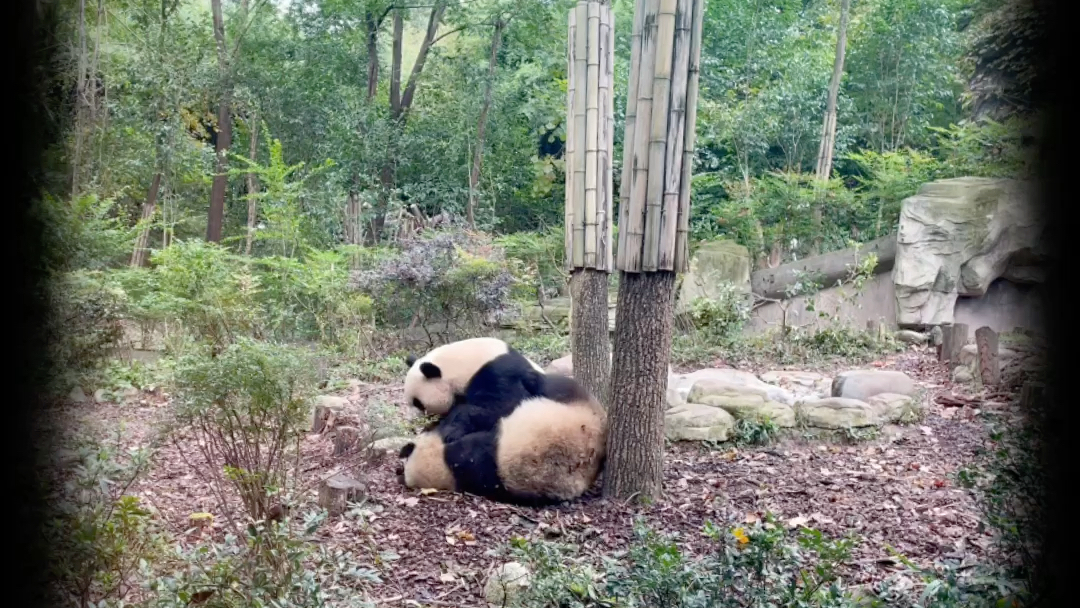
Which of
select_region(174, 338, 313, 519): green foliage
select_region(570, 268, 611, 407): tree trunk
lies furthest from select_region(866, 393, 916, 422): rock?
select_region(174, 338, 313, 519): green foliage

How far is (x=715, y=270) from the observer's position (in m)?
11.6

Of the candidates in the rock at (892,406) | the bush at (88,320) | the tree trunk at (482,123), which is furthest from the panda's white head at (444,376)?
the tree trunk at (482,123)

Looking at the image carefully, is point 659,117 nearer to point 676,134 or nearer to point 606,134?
point 676,134

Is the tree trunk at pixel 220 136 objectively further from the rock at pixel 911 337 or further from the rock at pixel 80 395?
the rock at pixel 911 337

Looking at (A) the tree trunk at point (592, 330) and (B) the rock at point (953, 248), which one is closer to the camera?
(A) the tree trunk at point (592, 330)

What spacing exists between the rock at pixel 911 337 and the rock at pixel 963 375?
231 centimetres

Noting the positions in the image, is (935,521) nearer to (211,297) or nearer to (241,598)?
(241,598)

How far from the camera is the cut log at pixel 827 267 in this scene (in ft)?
36.6

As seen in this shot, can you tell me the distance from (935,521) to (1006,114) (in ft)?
22.2

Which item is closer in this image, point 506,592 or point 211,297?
point 506,592

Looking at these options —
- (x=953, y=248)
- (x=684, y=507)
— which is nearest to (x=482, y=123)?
(x=953, y=248)

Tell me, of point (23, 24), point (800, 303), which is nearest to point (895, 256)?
point (800, 303)

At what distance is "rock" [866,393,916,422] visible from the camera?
232 inches

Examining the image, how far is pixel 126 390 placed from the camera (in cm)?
685
